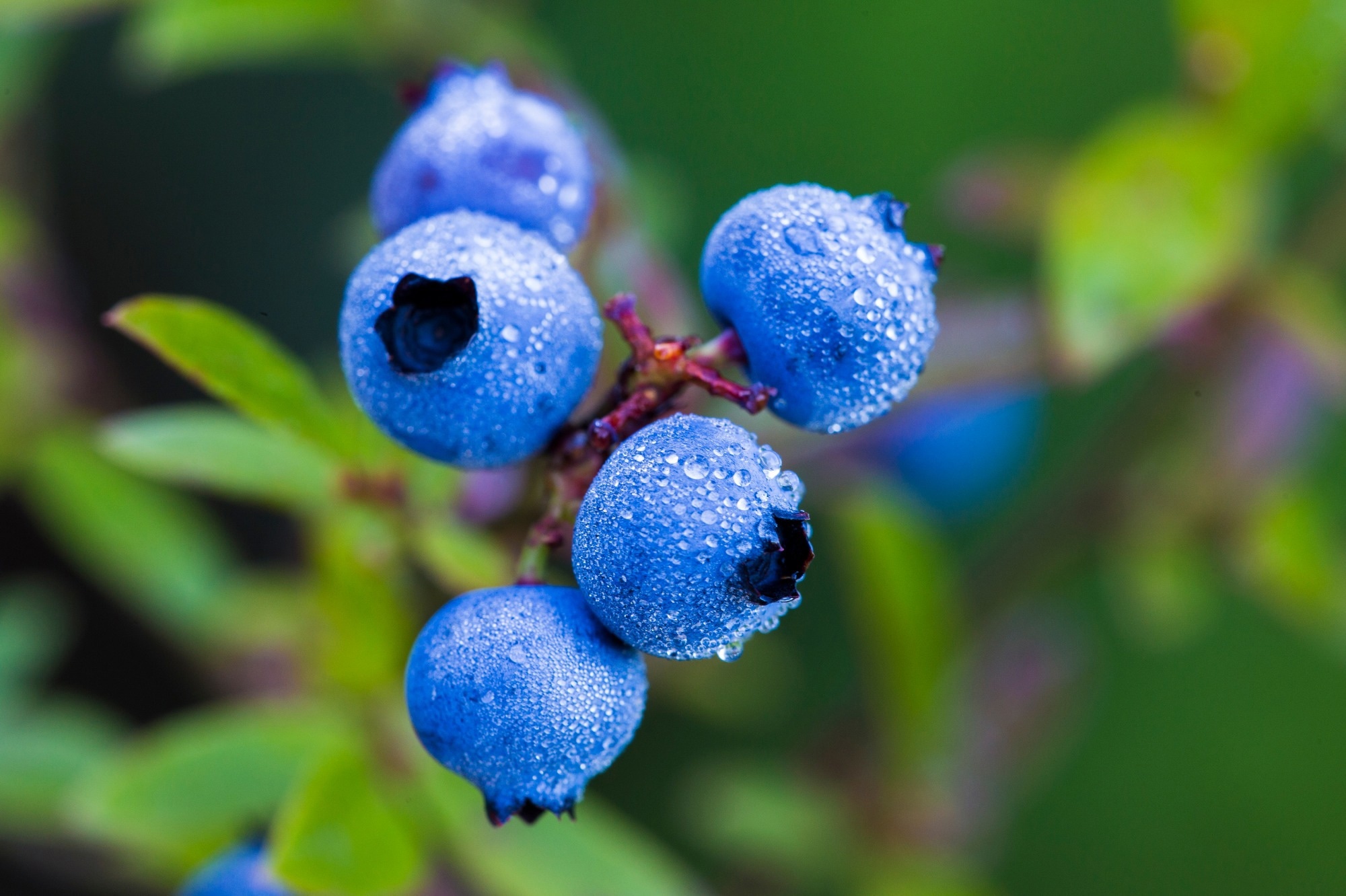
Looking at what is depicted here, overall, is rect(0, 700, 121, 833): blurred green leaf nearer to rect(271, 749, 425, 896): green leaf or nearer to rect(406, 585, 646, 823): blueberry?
rect(271, 749, 425, 896): green leaf

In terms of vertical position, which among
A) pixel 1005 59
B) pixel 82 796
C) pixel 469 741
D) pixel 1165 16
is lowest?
pixel 82 796

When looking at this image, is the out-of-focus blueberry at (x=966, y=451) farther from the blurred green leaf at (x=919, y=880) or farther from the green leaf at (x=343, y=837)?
the green leaf at (x=343, y=837)

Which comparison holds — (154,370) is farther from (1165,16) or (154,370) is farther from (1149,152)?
(1165,16)

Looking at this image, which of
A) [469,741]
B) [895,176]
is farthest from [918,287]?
[895,176]

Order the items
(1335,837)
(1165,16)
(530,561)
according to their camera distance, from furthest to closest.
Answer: (1165,16), (1335,837), (530,561)

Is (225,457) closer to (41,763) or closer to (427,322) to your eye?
(427,322)

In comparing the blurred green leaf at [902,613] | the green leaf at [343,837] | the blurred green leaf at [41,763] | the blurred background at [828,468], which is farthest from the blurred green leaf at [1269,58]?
the blurred green leaf at [41,763]
